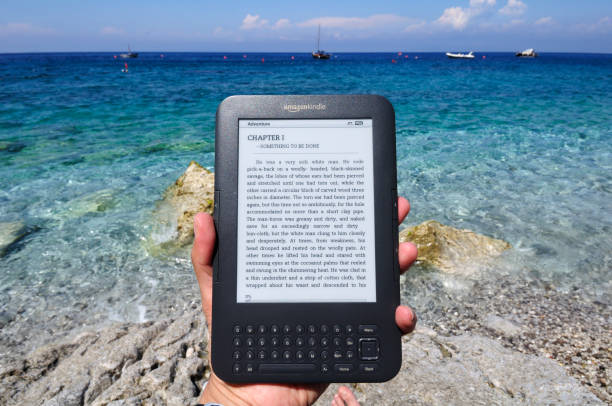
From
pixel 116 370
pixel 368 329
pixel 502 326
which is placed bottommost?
pixel 502 326

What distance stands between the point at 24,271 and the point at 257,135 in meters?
5.66

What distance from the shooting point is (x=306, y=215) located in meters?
2.31

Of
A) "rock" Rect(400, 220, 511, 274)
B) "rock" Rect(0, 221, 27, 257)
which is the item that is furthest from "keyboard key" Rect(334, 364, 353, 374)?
"rock" Rect(0, 221, 27, 257)

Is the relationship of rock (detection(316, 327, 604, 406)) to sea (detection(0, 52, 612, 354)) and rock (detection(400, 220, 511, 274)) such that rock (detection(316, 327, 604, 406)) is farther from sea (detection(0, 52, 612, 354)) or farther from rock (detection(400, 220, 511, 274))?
rock (detection(400, 220, 511, 274))

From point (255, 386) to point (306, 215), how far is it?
1047mm

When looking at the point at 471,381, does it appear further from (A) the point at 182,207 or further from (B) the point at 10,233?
(B) the point at 10,233

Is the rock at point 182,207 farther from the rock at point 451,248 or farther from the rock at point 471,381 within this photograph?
the rock at point 471,381

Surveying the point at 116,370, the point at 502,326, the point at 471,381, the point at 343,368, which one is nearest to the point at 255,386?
the point at 343,368

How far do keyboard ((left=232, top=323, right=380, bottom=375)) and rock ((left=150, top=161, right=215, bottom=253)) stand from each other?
473 centimetres

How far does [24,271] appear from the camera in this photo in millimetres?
5973

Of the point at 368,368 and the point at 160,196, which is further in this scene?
the point at 160,196

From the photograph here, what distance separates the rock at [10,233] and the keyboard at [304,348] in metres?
6.38

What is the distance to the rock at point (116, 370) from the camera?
303cm

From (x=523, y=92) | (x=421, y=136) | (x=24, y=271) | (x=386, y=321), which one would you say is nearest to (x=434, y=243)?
(x=386, y=321)
